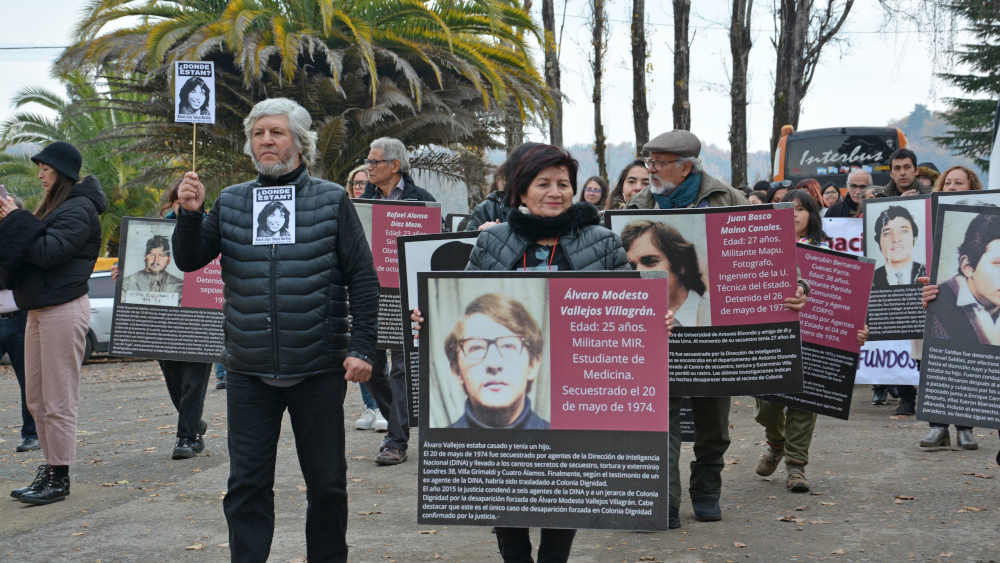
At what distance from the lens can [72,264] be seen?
720 centimetres

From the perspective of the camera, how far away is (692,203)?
6070 mm

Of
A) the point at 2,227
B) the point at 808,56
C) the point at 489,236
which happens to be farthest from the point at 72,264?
the point at 808,56

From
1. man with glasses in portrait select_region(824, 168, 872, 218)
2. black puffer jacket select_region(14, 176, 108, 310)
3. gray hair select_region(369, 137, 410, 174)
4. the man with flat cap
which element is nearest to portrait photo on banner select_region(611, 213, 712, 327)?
the man with flat cap

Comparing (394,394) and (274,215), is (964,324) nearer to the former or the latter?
(274,215)

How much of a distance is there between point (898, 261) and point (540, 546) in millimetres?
5652

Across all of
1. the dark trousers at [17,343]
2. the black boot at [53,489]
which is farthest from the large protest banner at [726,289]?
the dark trousers at [17,343]

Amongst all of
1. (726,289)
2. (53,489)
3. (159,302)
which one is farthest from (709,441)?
(159,302)

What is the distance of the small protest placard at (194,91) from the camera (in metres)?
5.64

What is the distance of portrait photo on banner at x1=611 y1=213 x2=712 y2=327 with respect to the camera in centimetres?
560

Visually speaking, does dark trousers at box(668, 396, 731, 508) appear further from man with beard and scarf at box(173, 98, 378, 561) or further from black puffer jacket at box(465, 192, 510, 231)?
man with beard and scarf at box(173, 98, 378, 561)

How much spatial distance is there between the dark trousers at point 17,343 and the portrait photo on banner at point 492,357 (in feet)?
22.6

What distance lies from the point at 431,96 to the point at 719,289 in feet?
50.4

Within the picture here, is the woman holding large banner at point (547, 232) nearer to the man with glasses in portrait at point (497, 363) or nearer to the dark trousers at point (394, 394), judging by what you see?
the man with glasses in portrait at point (497, 363)

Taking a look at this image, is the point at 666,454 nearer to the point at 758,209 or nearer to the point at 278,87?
the point at 758,209
